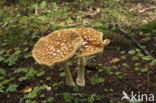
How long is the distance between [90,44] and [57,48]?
0.54 metres

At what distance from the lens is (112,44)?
4133 mm

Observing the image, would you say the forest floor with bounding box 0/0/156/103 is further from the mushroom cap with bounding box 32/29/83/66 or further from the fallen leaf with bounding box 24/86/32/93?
the mushroom cap with bounding box 32/29/83/66

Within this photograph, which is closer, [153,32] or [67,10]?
[153,32]

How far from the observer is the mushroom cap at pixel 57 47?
2168mm

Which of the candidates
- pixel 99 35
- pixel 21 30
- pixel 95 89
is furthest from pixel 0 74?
pixel 99 35

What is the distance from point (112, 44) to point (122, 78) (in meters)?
1.29

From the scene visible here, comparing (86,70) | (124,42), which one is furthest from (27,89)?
(124,42)

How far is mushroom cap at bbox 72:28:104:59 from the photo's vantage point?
2307 mm

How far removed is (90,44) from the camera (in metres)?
2.50

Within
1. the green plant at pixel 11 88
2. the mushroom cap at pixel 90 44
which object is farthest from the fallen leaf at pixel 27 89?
the mushroom cap at pixel 90 44

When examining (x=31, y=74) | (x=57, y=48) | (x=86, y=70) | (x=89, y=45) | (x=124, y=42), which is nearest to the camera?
(x=57, y=48)

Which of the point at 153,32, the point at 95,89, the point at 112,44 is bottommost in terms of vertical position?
the point at 95,89

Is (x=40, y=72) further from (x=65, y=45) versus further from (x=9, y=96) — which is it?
(x=65, y=45)

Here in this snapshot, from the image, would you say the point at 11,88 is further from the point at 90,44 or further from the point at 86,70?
the point at 90,44
